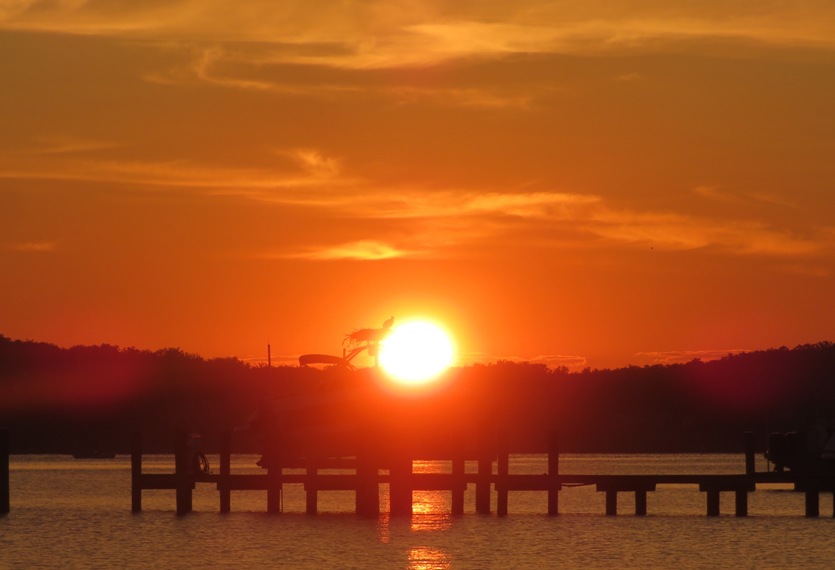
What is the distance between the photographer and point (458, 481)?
2226 inches

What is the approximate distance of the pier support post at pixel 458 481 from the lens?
54.8 m

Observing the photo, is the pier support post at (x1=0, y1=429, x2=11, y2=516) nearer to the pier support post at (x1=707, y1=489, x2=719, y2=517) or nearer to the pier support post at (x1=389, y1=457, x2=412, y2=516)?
the pier support post at (x1=389, y1=457, x2=412, y2=516)

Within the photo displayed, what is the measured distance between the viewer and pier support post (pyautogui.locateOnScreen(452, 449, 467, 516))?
54.8m

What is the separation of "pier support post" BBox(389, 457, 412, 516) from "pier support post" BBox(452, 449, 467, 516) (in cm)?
163

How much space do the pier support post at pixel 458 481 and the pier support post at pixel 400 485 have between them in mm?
1627

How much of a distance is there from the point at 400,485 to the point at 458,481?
2.24 m

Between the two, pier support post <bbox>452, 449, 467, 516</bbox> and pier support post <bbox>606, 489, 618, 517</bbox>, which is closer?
pier support post <bbox>452, 449, 467, 516</bbox>

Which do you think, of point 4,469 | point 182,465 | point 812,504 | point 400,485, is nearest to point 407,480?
point 400,485

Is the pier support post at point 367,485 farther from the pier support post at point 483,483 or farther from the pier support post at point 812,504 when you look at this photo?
the pier support post at point 812,504

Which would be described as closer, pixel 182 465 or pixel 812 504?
pixel 182 465

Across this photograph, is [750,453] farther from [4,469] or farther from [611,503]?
[4,469]

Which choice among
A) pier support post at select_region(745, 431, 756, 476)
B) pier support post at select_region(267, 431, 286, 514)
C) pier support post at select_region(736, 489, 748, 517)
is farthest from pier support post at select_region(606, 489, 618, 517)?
pier support post at select_region(267, 431, 286, 514)

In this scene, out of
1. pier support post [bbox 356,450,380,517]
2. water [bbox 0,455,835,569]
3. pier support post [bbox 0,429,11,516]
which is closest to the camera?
water [bbox 0,455,835,569]

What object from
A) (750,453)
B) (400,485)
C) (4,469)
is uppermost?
(750,453)
